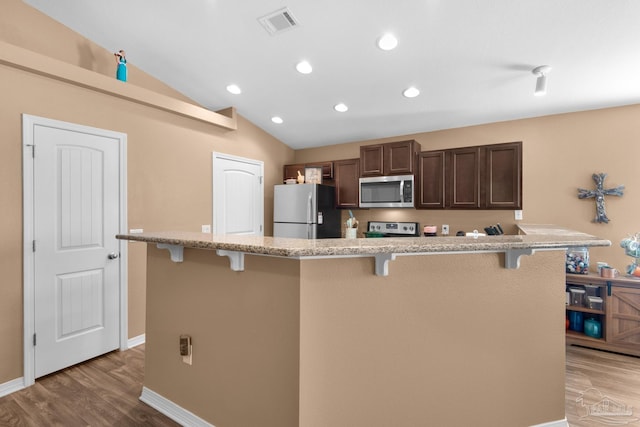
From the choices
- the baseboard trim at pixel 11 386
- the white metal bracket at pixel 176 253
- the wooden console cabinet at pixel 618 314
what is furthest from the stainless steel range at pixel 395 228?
the baseboard trim at pixel 11 386

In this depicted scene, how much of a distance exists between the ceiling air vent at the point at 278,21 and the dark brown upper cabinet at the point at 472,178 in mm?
2199

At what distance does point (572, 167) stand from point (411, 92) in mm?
1926

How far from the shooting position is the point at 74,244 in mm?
2678

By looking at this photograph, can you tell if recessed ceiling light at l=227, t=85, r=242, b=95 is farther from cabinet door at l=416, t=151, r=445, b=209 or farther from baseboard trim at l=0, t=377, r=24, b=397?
baseboard trim at l=0, t=377, r=24, b=397

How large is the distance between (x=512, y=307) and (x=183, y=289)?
6.28 ft

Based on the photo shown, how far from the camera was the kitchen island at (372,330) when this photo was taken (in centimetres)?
145

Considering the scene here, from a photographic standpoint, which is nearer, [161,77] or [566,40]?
[566,40]

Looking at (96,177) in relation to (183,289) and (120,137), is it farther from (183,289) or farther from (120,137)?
(183,289)

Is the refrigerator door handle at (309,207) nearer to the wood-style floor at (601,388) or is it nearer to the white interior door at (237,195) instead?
the white interior door at (237,195)

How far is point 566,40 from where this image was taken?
236 centimetres

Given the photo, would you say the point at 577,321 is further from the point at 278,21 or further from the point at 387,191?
the point at 278,21

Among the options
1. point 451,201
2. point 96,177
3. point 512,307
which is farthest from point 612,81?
point 96,177

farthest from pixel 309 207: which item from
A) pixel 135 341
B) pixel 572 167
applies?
pixel 572 167

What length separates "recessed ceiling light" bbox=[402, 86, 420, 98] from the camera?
10.6 ft
